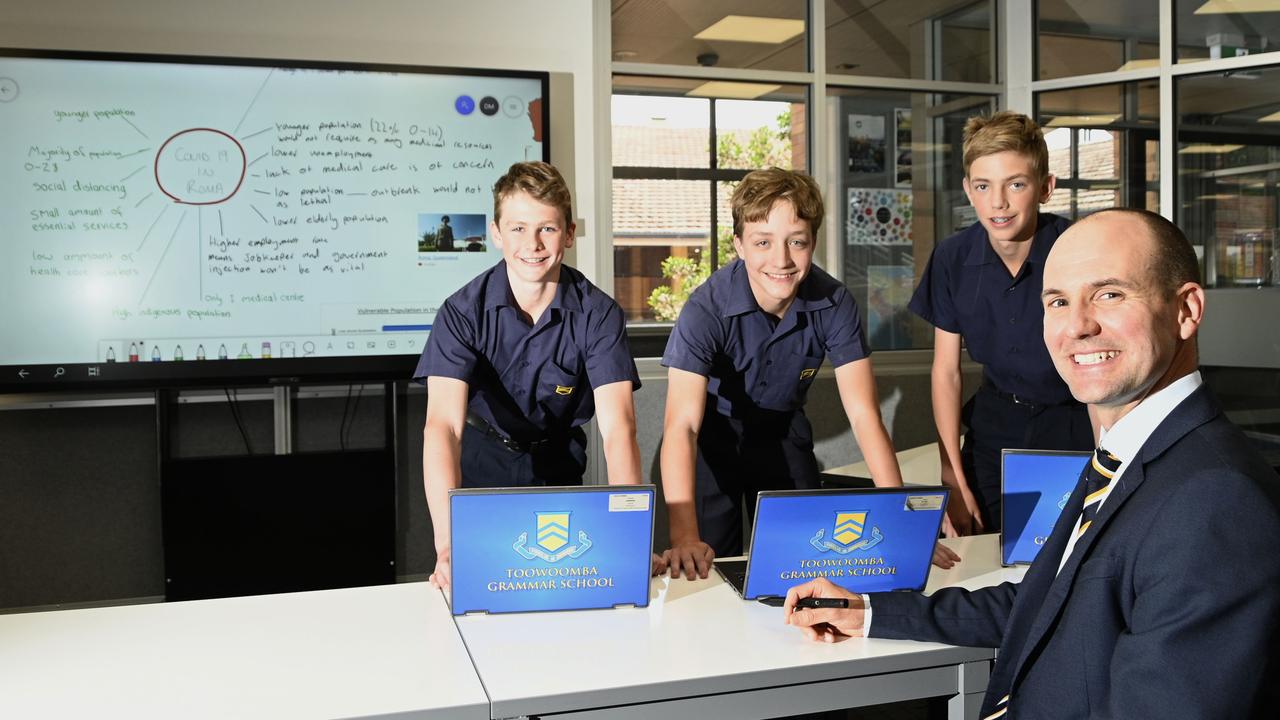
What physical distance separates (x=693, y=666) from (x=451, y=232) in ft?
8.28

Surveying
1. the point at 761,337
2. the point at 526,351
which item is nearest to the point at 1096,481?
the point at 761,337

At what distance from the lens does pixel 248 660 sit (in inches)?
58.0

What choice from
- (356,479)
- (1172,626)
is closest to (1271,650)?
(1172,626)

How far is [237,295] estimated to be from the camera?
137 inches

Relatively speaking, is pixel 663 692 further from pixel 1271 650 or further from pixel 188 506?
pixel 188 506

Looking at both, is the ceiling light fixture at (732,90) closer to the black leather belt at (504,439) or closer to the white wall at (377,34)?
the white wall at (377,34)

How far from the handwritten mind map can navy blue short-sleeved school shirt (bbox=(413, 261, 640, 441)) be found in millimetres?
1360

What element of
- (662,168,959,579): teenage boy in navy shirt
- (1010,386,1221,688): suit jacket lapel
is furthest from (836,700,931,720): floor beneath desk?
(1010,386,1221,688): suit jacket lapel

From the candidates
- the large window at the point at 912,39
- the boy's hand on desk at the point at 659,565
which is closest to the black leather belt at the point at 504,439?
the boy's hand on desk at the point at 659,565

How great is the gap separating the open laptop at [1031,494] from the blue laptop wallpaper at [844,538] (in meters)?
0.27

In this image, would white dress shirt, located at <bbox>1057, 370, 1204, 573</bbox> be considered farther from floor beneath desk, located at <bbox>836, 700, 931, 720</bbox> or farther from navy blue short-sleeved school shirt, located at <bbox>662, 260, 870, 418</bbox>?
floor beneath desk, located at <bbox>836, 700, 931, 720</bbox>

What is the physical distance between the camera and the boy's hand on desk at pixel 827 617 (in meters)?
1.55

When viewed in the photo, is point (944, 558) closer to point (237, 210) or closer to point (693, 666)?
point (693, 666)

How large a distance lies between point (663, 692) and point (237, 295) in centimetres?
260
